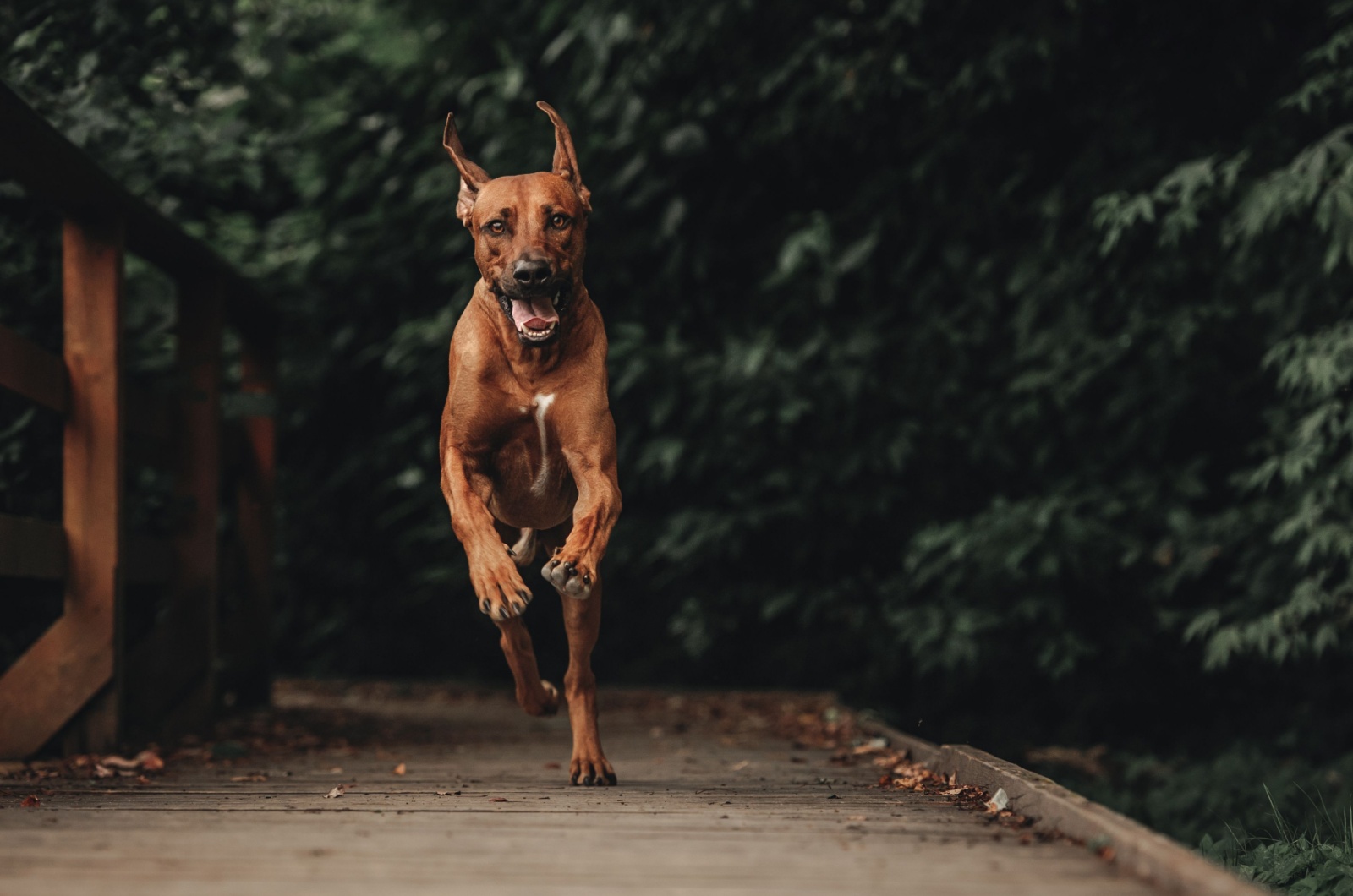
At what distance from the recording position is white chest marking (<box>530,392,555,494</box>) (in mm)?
4121

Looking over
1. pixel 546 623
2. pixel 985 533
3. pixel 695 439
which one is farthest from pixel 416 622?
pixel 985 533

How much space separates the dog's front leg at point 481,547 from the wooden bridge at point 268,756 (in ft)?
1.70

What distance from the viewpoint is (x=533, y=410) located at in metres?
4.12

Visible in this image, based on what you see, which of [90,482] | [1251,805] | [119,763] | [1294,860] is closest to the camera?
[1294,860]

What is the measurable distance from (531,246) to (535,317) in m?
0.19

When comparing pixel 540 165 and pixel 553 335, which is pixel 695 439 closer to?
pixel 540 165

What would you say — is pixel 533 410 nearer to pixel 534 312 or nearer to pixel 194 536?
pixel 534 312

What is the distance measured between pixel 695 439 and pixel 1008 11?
3.14 metres

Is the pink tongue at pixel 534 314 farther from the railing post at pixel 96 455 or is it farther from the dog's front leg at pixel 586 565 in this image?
the railing post at pixel 96 455

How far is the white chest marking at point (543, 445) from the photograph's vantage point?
4121mm

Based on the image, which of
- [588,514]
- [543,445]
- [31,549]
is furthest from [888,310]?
[31,549]

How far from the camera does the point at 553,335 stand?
3865 mm

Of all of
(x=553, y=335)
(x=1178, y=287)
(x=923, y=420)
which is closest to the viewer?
(x=553, y=335)

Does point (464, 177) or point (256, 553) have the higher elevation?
point (464, 177)
